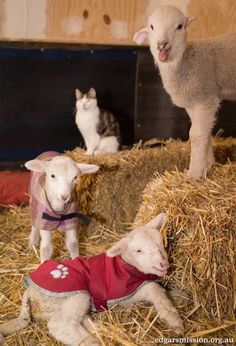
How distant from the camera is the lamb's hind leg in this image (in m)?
2.61

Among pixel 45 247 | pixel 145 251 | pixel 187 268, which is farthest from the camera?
pixel 45 247

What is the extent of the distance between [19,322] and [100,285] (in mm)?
564

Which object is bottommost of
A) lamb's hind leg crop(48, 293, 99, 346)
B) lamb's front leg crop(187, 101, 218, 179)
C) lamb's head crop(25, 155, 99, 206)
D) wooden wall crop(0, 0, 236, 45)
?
lamb's hind leg crop(48, 293, 99, 346)

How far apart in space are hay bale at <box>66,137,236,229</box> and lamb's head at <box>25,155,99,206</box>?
86 cm

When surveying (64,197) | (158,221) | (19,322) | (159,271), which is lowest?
(19,322)

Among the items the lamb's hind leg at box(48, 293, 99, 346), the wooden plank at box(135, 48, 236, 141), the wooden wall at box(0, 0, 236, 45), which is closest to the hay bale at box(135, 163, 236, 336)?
the lamb's hind leg at box(48, 293, 99, 346)

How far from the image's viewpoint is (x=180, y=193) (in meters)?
3.10

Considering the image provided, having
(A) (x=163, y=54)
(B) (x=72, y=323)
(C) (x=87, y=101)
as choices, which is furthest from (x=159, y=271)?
(C) (x=87, y=101)

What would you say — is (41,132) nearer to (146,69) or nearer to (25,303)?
(146,69)

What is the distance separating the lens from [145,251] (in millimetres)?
2818

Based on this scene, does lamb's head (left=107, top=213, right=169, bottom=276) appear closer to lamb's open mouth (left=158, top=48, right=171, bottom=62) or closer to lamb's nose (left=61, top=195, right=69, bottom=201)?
lamb's nose (left=61, top=195, right=69, bottom=201)

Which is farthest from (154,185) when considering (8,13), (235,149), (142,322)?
(8,13)

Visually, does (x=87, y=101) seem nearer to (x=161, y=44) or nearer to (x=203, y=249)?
(x=161, y=44)

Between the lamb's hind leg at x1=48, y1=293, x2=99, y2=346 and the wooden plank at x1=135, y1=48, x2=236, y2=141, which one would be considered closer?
the lamb's hind leg at x1=48, y1=293, x2=99, y2=346
